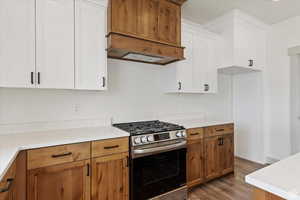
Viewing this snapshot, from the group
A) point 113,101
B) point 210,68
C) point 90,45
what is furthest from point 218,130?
point 90,45

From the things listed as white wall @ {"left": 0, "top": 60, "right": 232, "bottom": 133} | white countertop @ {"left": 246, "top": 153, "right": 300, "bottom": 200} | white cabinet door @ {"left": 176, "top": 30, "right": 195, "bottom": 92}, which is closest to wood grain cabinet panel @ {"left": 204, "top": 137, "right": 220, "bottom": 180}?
white wall @ {"left": 0, "top": 60, "right": 232, "bottom": 133}

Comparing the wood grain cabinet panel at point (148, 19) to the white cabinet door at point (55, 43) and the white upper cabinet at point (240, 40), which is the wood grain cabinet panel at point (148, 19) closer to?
the white cabinet door at point (55, 43)

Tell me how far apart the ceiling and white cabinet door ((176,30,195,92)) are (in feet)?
1.40

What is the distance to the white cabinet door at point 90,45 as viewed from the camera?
197 cm

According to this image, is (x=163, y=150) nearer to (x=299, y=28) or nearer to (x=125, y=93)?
(x=125, y=93)

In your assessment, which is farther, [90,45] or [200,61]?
[200,61]

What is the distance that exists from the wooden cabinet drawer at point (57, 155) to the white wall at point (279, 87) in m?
3.50

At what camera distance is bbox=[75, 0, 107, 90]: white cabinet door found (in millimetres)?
1967

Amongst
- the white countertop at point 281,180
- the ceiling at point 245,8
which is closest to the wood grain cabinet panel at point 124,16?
the ceiling at point 245,8

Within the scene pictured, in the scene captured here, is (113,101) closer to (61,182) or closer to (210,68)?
(61,182)

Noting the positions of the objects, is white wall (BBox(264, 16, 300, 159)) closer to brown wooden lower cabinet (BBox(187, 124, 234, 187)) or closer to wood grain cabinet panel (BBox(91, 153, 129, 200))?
brown wooden lower cabinet (BBox(187, 124, 234, 187))

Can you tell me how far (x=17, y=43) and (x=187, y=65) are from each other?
7.17 ft

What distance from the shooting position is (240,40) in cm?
299

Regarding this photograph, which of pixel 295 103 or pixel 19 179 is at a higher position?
pixel 295 103
